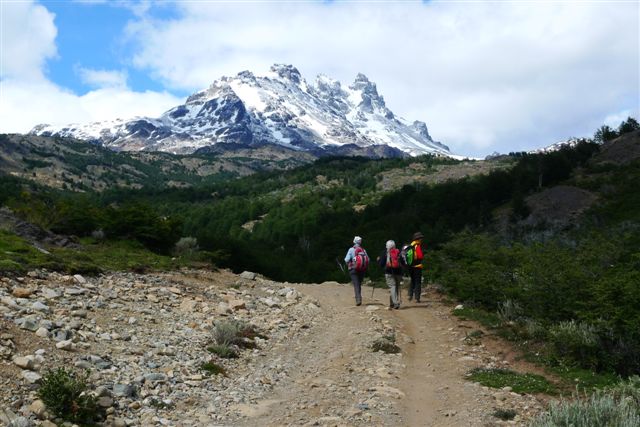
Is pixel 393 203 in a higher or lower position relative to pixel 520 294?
higher

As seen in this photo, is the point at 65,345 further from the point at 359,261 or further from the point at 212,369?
the point at 359,261

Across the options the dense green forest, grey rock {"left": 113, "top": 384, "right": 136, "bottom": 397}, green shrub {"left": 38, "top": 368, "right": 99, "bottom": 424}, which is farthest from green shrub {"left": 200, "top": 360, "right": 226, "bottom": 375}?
the dense green forest

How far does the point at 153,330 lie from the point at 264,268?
21352 millimetres

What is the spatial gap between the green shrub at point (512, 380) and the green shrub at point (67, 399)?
638 centimetres

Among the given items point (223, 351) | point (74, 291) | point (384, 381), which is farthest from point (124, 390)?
point (74, 291)

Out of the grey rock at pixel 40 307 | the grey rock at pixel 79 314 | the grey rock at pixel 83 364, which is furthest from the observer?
the grey rock at pixel 79 314

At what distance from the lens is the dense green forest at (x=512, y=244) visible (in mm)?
11992

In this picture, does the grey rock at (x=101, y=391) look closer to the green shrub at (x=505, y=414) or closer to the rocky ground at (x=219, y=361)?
the rocky ground at (x=219, y=361)

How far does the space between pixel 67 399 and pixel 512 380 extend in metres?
7.16

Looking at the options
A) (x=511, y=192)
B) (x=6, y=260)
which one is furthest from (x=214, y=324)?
(x=511, y=192)

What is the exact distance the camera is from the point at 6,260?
13.0 m

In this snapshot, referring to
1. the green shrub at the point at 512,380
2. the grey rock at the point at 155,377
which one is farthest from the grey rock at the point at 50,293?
the green shrub at the point at 512,380

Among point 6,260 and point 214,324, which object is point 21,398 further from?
point 6,260

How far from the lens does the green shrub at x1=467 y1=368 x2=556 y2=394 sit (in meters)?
9.27
